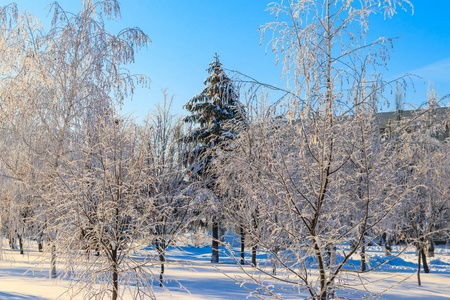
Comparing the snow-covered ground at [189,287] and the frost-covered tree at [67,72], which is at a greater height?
the frost-covered tree at [67,72]

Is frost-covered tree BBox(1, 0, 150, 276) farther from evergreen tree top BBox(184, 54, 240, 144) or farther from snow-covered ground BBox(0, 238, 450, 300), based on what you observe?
evergreen tree top BBox(184, 54, 240, 144)

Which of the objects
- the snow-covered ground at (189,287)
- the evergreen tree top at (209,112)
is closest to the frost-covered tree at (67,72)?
the snow-covered ground at (189,287)

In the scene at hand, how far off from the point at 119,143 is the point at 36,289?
5.92 m

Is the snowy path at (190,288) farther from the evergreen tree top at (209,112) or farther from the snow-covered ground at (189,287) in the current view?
the evergreen tree top at (209,112)

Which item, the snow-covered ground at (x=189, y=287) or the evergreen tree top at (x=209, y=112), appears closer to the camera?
the snow-covered ground at (x=189, y=287)

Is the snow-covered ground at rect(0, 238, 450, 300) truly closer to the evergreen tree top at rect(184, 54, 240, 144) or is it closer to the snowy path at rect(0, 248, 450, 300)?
the snowy path at rect(0, 248, 450, 300)

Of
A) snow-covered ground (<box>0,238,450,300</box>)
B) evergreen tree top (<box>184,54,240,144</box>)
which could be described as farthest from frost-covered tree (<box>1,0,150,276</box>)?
evergreen tree top (<box>184,54,240,144</box>)

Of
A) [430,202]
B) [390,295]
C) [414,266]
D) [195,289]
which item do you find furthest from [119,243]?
[414,266]

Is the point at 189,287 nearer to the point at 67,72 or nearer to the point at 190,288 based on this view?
the point at 190,288

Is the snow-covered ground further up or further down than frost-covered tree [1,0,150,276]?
further down

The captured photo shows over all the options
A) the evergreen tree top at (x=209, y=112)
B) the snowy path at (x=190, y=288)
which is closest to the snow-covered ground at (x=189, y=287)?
the snowy path at (x=190, y=288)

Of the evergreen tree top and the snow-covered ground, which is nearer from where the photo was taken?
the snow-covered ground

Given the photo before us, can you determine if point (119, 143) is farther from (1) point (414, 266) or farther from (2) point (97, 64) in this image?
(1) point (414, 266)

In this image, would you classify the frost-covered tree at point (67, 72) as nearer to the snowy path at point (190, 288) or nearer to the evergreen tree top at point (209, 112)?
the snowy path at point (190, 288)
